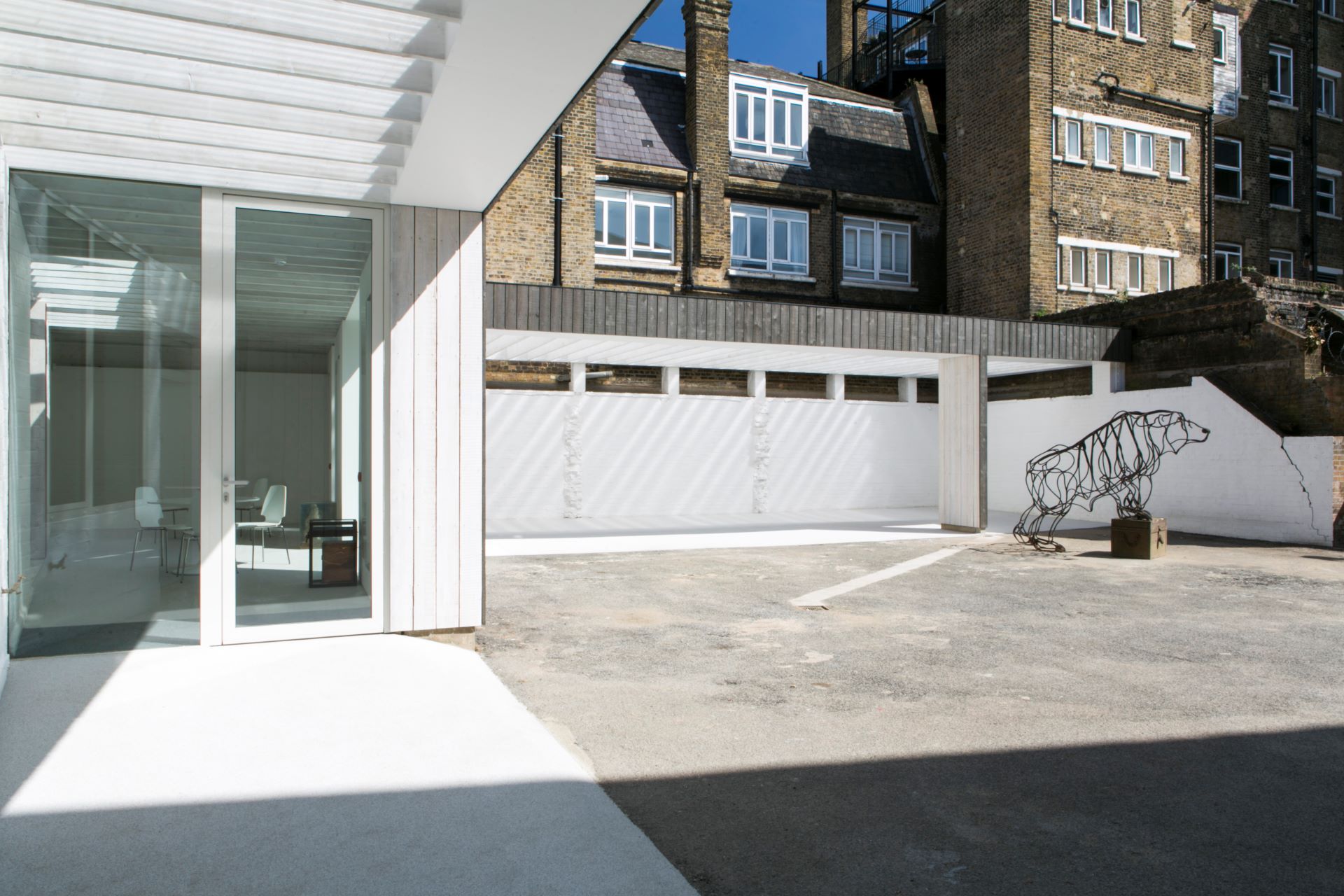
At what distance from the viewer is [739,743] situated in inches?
164

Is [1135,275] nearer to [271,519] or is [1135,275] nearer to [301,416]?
[301,416]

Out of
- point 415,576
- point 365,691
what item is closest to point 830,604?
point 415,576

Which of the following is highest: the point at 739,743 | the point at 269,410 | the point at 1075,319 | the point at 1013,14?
the point at 1013,14

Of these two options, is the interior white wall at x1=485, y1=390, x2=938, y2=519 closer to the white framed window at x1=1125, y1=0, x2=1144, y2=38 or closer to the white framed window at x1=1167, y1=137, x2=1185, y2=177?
the white framed window at x1=1167, y1=137, x2=1185, y2=177

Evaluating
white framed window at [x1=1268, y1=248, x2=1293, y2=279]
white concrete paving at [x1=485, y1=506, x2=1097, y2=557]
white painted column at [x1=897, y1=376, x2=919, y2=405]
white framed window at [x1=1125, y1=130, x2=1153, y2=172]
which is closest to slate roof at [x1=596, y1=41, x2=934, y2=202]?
white framed window at [x1=1125, y1=130, x2=1153, y2=172]

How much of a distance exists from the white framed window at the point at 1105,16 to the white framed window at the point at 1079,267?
4.86 metres

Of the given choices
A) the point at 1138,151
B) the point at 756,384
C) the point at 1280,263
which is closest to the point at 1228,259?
the point at 1280,263

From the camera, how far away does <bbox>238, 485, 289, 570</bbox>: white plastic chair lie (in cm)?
584

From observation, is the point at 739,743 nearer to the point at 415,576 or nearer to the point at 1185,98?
the point at 415,576

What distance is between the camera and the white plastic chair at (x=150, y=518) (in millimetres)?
5461

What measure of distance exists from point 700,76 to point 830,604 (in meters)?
13.7

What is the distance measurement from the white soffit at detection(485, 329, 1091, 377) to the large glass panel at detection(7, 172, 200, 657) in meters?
5.69

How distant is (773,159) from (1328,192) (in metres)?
14.7

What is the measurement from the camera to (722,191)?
18438 millimetres
